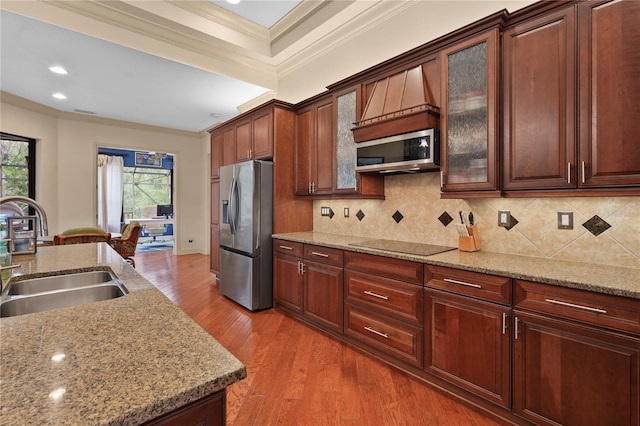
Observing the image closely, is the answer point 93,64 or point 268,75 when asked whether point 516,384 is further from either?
point 93,64

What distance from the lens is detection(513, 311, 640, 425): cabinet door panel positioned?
137 centimetres

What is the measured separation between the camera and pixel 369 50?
3285 mm

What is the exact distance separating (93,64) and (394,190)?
3975 millimetres

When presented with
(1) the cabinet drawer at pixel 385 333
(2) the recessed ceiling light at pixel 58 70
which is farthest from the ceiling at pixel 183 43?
(1) the cabinet drawer at pixel 385 333

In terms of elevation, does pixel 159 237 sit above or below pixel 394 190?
below

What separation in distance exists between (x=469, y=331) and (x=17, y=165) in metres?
6.92

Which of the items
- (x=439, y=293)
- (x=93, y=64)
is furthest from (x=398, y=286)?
(x=93, y=64)

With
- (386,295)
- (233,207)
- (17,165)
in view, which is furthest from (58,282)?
(17,165)

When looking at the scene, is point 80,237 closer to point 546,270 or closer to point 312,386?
point 312,386

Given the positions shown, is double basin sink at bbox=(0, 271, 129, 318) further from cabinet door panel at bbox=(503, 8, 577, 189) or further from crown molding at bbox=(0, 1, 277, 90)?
crown molding at bbox=(0, 1, 277, 90)

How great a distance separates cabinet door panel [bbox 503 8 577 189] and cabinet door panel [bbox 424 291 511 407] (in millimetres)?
822

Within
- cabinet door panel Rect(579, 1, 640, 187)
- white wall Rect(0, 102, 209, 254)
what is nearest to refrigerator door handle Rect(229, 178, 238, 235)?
cabinet door panel Rect(579, 1, 640, 187)

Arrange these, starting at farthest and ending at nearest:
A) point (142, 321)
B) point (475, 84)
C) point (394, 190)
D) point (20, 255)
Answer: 1. point (394, 190)
2. point (475, 84)
3. point (20, 255)
4. point (142, 321)

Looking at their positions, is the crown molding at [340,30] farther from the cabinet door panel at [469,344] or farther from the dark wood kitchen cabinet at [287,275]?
the cabinet door panel at [469,344]
